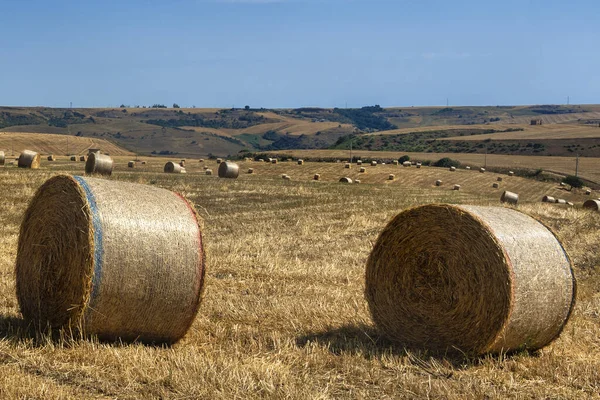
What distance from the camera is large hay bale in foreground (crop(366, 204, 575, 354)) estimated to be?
7.93m

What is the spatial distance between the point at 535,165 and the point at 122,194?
62.8 m

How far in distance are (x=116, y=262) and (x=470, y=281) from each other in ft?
12.4

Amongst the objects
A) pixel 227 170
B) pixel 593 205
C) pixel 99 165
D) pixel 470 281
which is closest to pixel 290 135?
pixel 227 170

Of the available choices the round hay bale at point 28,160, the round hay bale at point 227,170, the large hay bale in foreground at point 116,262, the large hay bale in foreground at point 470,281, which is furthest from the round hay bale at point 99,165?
the large hay bale in foreground at point 470,281

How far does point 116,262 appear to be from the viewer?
7629 mm

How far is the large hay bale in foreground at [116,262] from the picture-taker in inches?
301

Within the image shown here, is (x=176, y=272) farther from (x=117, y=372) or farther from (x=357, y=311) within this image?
(x=357, y=311)

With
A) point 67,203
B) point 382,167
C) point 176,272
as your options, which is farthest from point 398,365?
point 382,167

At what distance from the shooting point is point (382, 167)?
57156mm

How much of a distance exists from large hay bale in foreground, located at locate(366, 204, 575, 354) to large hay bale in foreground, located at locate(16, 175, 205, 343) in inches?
94.9

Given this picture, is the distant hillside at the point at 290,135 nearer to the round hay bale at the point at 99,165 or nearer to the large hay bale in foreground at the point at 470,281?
the round hay bale at the point at 99,165

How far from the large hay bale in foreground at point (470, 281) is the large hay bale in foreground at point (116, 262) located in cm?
241

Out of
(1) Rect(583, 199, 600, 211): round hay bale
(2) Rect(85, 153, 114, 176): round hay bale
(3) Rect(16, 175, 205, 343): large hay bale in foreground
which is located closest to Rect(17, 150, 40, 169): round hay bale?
(2) Rect(85, 153, 114, 176): round hay bale

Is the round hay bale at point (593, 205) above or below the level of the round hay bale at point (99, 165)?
below
